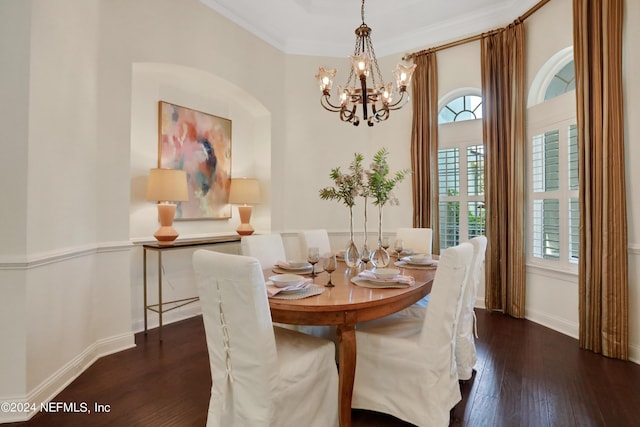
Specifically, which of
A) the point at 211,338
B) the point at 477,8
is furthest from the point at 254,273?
the point at 477,8

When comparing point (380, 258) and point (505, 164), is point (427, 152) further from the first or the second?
point (380, 258)

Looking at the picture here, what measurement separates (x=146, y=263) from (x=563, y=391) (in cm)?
351

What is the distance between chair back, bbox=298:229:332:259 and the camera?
3.19 metres

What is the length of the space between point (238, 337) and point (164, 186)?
7.02 feet

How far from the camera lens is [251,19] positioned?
155 inches

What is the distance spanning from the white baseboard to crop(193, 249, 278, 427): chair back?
1.25 metres

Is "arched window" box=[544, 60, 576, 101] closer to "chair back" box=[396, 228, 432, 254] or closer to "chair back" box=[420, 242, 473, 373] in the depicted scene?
"chair back" box=[396, 228, 432, 254]

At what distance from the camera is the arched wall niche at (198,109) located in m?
3.27

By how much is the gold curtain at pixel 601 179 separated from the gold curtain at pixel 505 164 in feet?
2.19

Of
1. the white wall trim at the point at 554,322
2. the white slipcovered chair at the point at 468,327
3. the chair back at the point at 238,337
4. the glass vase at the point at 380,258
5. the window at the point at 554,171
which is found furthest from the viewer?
the window at the point at 554,171

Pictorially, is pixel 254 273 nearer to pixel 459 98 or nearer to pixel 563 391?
pixel 563 391

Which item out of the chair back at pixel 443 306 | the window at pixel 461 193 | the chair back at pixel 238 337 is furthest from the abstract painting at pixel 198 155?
the chair back at pixel 443 306

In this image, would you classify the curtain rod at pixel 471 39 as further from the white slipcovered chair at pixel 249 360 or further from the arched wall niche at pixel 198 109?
the white slipcovered chair at pixel 249 360

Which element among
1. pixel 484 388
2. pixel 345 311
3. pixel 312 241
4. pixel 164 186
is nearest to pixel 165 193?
pixel 164 186
